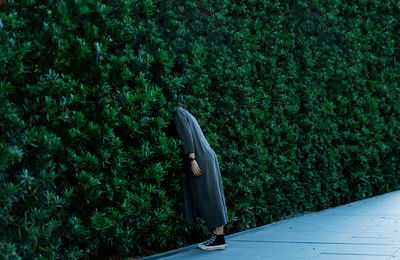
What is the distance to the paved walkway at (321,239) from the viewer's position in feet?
20.3

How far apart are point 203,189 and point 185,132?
76 centimetres

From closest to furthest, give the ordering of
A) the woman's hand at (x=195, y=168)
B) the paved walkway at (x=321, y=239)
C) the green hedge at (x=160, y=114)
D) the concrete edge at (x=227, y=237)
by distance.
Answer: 1. the green hedge at (x=160, y=114)
2. the paved walkway at (x=321, y=239)
3. the concrete edge at (x=227, y=237)
4. the woman's hand at (x=195, y=168)

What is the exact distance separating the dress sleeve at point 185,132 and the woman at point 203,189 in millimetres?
66

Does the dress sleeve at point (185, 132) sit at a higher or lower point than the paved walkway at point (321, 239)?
higher

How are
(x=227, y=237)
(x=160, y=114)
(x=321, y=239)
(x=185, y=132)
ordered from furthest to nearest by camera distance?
(x=227, y=237) → (x=321, y=239) → (x=185, y=132) → (x=160, y=114)

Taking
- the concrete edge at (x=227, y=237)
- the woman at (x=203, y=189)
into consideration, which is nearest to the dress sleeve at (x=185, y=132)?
the woman at (x=203, y=189)

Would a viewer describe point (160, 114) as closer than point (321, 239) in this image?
Yes

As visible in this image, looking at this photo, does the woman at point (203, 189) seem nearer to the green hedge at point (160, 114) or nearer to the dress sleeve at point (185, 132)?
the dress sleeve at point (185, 132)

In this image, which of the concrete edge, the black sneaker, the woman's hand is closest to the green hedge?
the concrete edge

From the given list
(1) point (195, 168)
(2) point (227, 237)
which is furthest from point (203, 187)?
(2) point (227, 237)

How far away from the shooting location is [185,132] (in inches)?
258

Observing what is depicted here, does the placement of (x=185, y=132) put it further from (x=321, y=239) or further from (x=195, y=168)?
(x=321, y=239)

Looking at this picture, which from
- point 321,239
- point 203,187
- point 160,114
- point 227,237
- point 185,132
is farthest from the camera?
point 227,237

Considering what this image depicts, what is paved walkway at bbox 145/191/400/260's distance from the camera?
620 cm
